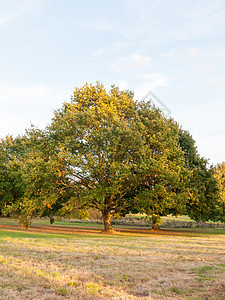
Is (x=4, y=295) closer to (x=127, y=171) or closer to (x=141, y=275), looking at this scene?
(x=141, y=275)

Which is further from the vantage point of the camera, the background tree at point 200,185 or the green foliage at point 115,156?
the background tree at point 200,185

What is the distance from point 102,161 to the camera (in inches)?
1092

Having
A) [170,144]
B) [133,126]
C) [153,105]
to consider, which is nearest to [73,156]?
[133,126]

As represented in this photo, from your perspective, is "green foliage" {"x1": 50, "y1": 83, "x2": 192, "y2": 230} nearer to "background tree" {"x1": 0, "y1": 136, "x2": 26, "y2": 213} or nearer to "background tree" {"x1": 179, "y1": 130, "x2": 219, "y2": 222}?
"background tree" {"x1": 179, "y1": 130, "x2": 219, "y2": 222}

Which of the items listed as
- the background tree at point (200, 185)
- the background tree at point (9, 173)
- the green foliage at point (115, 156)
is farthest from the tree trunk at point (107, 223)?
the background tree at point (9, 173)

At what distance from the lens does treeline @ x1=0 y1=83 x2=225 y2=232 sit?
2695 cm

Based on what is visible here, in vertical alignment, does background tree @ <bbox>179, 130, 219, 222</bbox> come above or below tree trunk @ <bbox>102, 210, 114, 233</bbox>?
above

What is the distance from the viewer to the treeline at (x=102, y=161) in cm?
2695

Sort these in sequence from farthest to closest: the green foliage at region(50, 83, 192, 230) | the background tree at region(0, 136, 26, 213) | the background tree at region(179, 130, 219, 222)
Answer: the background tree at region(0, 136, 26, 213), the background tree at region(179, 130, 219, 222), the green foliage at region(50, 83, 192, 230)

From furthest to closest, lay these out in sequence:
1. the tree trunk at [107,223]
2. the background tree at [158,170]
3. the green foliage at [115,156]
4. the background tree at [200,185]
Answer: the background tree at [200,185]
the tree trunk at [107,223]
the background tree at [158,170]
the green foliage at [115,156]

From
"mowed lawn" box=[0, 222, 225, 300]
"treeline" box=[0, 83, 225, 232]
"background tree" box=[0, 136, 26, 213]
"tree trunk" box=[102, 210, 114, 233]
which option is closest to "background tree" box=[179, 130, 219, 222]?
"treeline" box=[0, 83, 225, 232]

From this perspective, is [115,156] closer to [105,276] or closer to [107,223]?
[107,223]

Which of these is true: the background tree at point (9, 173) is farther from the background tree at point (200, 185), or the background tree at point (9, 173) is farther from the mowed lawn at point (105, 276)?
the mowed lawn at point (105, 276)

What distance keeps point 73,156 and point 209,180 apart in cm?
1908
